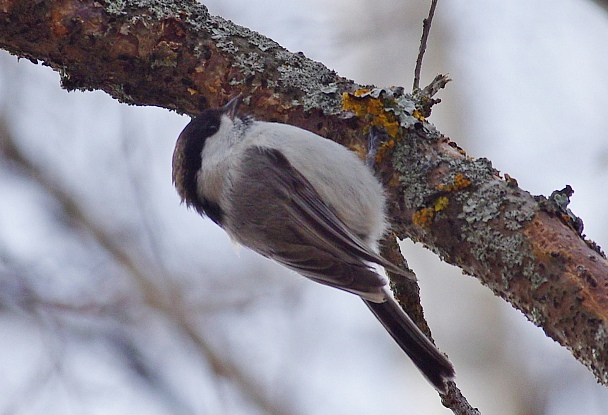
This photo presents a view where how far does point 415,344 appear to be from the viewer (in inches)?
71.4

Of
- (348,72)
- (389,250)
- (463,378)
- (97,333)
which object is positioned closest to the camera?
(389,250)

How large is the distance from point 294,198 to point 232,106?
0.33 metres

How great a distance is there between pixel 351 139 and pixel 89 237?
2301 mm

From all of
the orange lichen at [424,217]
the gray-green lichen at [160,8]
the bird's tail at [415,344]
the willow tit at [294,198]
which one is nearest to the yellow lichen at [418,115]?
the willow tit at [294,198]

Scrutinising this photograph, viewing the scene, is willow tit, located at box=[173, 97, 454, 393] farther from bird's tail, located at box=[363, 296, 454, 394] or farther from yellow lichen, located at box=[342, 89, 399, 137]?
yellow lichen, located at box=[342, 89, 399, 137]

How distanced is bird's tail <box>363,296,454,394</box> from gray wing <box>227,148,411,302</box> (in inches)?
3.6

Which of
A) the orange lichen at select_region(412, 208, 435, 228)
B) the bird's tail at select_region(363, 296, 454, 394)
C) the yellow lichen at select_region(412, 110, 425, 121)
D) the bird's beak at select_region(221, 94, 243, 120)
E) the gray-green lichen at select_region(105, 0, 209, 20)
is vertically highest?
the gray-green lichen at select_region(105, 0, 209, 20)

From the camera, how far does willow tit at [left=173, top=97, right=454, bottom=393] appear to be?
1875 millimetres

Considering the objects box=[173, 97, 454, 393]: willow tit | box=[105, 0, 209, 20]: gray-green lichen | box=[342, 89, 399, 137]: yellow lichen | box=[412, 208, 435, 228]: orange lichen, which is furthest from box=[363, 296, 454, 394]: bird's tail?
box=[105, 0, 209, 20]: gray-green lichen

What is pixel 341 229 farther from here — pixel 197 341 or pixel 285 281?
pixel 285 281

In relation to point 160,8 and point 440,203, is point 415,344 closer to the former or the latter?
point 440,203

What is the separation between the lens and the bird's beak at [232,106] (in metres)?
1.96

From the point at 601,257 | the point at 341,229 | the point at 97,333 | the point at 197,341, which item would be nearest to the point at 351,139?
the point at 341,229

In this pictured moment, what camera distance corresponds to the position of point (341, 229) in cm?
198
